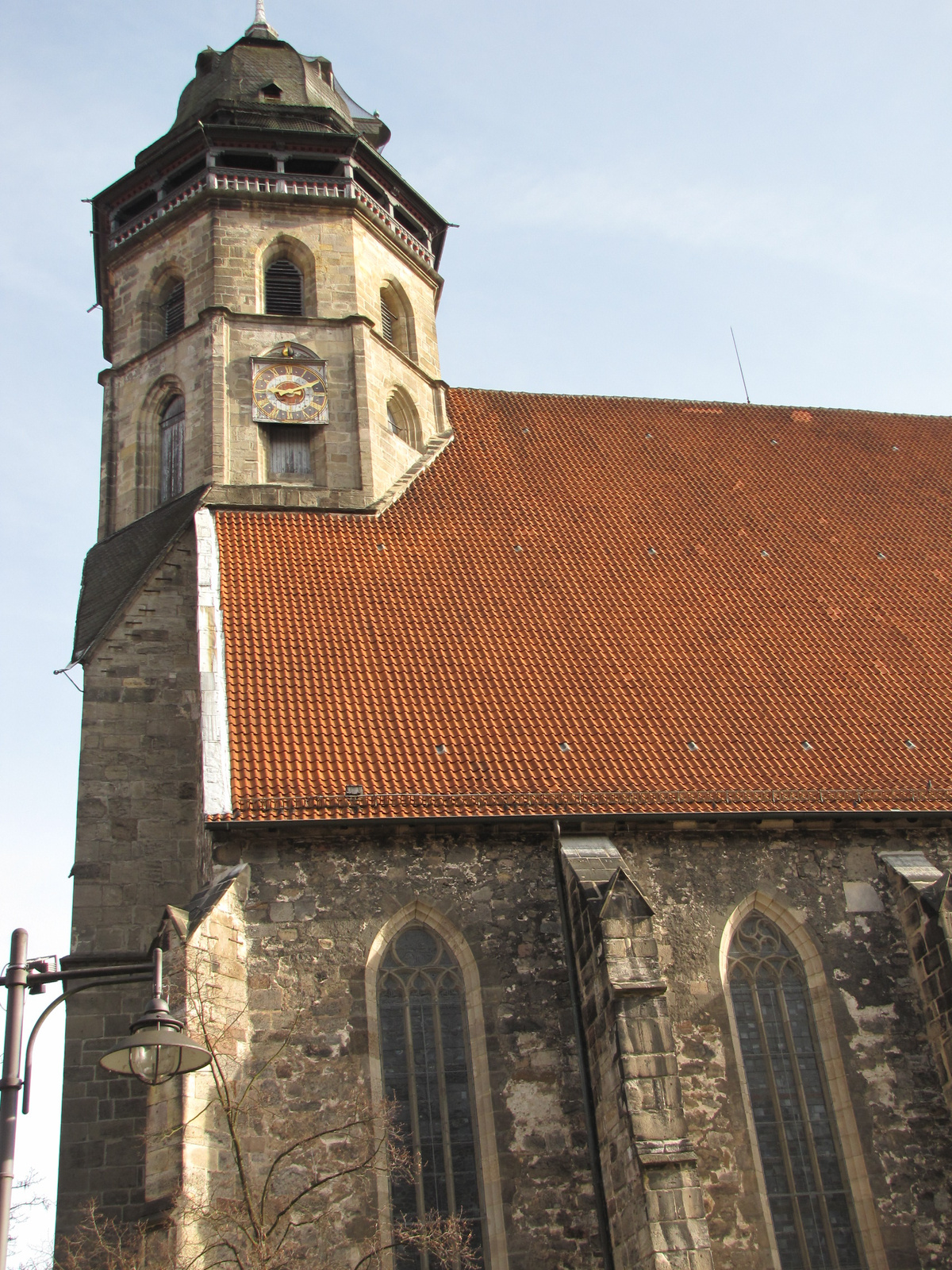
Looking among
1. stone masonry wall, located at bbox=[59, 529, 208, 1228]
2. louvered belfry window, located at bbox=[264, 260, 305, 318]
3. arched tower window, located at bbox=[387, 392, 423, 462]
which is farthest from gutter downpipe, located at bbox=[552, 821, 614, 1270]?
louvered belfry window, located at bbox=[264, 260, 305, 318]

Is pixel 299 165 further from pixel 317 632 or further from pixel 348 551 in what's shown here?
pixel 317 632

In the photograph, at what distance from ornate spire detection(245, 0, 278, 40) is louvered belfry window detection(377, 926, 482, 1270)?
54.0 ft

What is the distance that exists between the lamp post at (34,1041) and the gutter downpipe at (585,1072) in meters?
4.81

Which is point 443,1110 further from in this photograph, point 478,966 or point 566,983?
point 566,983

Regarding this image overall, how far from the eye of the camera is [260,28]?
22.9m

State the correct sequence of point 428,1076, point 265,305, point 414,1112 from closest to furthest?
point 414,1112, point 428,1076, point 265,305

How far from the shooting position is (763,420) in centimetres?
2172

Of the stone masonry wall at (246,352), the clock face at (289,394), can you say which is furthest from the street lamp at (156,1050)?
the clock face at (289,394)

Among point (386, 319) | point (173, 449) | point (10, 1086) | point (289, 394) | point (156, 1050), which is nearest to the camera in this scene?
point (10, 1086)

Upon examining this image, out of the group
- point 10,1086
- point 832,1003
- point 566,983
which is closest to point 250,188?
point 566,983

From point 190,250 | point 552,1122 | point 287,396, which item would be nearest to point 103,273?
point 190,250

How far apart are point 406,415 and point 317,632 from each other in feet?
19.0

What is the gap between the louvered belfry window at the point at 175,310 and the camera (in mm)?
19750

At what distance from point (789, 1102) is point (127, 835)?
7412 millimetres
